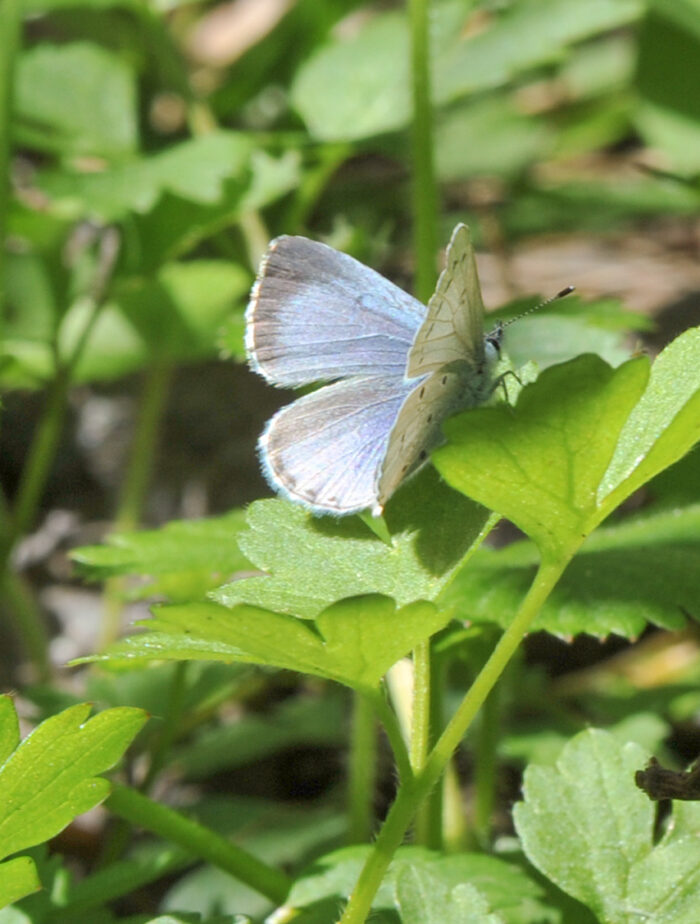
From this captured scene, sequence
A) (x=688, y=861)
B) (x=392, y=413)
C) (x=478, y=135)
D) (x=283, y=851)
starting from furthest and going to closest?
1. (x=478, y=135)
2. (x=283, y=851)
3. (x=392, y=413)
4. (x=688, y=861)

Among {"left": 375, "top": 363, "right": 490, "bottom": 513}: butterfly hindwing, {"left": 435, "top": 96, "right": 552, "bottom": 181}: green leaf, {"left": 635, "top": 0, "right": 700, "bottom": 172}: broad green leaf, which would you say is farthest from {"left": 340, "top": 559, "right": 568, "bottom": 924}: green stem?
{"left": 435, "top": 96, "right": 552, "bottom": 181}: green leaf

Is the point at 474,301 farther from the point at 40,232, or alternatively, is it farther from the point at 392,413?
the point at 40,232

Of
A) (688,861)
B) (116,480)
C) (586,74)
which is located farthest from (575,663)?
(586,74)

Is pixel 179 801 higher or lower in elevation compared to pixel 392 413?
lower

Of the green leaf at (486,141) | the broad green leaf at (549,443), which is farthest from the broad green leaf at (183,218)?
the green leaf at (486,141)

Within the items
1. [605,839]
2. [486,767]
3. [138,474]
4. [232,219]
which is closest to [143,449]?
[138,474]

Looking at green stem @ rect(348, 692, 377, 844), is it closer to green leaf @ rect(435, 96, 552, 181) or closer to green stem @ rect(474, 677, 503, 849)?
green stem @ rect(474, 677, 503, 849)

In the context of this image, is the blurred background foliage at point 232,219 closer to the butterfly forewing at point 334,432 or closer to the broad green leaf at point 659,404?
the butterfly forewing at point 334,432
